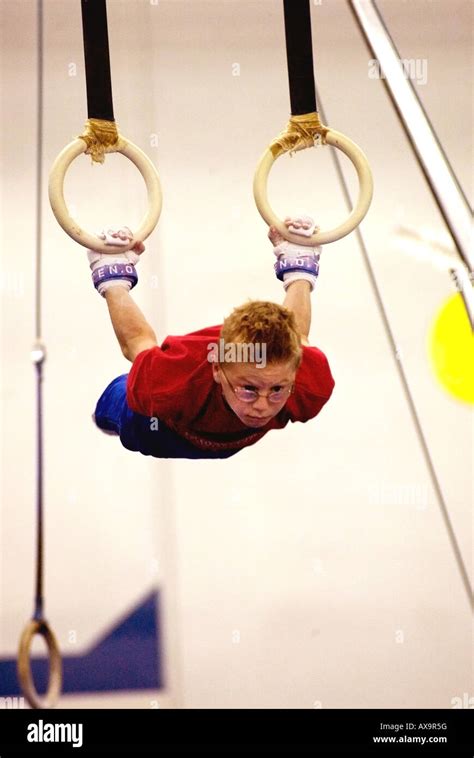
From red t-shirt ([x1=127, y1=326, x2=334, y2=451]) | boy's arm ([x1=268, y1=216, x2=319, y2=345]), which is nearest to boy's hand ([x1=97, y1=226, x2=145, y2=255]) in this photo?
red t-shirt ([x1=127, y1=326, x2=334, y2=451])

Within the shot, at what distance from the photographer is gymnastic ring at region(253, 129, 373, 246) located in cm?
196

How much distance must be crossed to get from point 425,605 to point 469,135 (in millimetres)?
1899

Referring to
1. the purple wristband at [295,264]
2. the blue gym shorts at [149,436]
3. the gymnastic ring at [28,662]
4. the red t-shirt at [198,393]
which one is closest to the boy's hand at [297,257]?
the purple wristband at [295,264]

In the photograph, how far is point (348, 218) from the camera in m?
1.99

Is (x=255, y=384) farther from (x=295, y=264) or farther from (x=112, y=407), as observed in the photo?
(x=112, y=407)

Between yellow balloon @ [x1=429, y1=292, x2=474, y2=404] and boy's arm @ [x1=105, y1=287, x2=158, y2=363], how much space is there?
2238mm

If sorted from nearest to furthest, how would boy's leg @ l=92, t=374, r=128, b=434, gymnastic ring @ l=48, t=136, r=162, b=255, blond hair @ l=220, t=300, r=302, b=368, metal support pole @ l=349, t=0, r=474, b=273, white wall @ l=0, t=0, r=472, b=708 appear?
1. metal support pole @ l=349, t=0, r=474, b=273
2. blond hair @ l=220, t=300, r=302, b=368
3. gymnastic ring @ l=48, t=136, r=162, b=255
4. boy's leg @ l=92, t=374, r=128, b=434
5. white wall @ l=0, t=0, r=472, b=708

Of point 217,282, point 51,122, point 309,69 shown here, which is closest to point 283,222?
point 309,69

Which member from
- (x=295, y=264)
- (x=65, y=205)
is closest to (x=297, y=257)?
(x=295, y=264)

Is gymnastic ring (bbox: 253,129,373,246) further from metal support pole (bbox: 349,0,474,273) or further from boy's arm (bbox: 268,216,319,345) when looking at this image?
metal support pole (bbox: 349,0,474,273)

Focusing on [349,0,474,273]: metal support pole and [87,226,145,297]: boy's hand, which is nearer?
[349,0,474,273]: metal support pole

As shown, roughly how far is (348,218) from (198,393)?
1.52ft

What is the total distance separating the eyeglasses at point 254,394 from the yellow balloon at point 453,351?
2.23 metres

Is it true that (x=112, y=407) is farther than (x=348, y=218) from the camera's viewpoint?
Yes
